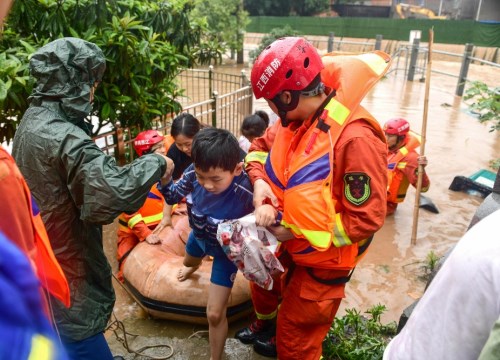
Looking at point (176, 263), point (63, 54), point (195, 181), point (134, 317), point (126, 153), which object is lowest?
point (134, 317)

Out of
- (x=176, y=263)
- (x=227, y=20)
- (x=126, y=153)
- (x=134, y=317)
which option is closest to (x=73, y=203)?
(x=176, y=263)

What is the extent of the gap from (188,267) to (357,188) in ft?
5.32

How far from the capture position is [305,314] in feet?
7.89

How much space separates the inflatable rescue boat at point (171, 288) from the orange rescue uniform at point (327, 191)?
2.46 feet

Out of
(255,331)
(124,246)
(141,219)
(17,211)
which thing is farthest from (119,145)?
(17,211)

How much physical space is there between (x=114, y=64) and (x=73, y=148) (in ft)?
7.71

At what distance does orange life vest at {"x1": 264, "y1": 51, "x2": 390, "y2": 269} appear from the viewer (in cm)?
204

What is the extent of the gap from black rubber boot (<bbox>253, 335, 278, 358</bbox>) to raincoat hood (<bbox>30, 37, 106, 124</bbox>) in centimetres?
209

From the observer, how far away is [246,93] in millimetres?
7266

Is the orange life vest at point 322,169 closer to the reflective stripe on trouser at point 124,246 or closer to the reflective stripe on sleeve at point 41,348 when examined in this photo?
the reflective stripe on sleeve at point 41,348

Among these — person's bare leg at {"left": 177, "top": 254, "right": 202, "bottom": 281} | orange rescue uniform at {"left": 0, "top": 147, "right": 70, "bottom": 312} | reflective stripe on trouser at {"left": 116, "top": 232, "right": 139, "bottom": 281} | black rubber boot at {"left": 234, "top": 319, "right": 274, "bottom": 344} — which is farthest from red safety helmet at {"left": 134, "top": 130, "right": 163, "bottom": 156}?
orange rescue uniform at {"left": 0, "top": 147, "right": 70, "bottom": 312}

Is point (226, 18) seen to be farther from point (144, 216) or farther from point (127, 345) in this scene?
point (127, 345)

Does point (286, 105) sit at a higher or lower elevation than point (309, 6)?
lower

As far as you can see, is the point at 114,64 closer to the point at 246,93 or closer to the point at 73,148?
the point at 73,148
